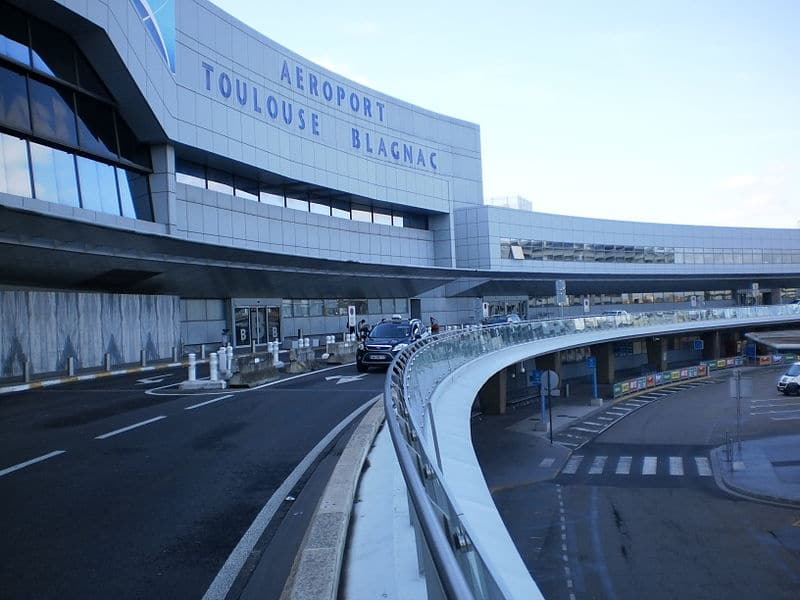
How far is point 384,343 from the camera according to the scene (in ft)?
72.4

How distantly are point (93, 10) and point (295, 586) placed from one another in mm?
23581

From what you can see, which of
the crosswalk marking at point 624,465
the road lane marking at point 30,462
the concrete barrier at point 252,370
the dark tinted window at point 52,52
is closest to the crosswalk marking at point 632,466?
the crosswalk marking at point 624,465

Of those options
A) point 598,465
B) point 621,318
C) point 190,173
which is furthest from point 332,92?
point 598,465

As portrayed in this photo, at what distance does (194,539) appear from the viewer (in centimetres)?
566

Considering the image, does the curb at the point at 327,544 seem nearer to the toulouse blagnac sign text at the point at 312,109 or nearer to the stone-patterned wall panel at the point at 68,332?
the stone-patterned wall panel at the point at 68,332

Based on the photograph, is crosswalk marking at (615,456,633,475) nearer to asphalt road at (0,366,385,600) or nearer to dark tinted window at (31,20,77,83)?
asphalt road at (0,366,385,600)

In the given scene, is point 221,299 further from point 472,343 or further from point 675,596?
point 675,596

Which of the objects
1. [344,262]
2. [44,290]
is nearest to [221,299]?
[344,262]

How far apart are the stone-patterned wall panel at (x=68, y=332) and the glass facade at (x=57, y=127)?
150 inches

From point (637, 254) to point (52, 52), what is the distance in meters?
63.6

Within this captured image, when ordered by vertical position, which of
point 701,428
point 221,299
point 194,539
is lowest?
point 701,428

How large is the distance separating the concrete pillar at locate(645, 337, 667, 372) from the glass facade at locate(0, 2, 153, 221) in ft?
167

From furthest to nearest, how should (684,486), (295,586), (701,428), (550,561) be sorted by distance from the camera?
(701,428) → (684,486) → (550,561) → (295,586)

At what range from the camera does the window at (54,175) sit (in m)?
21.0
